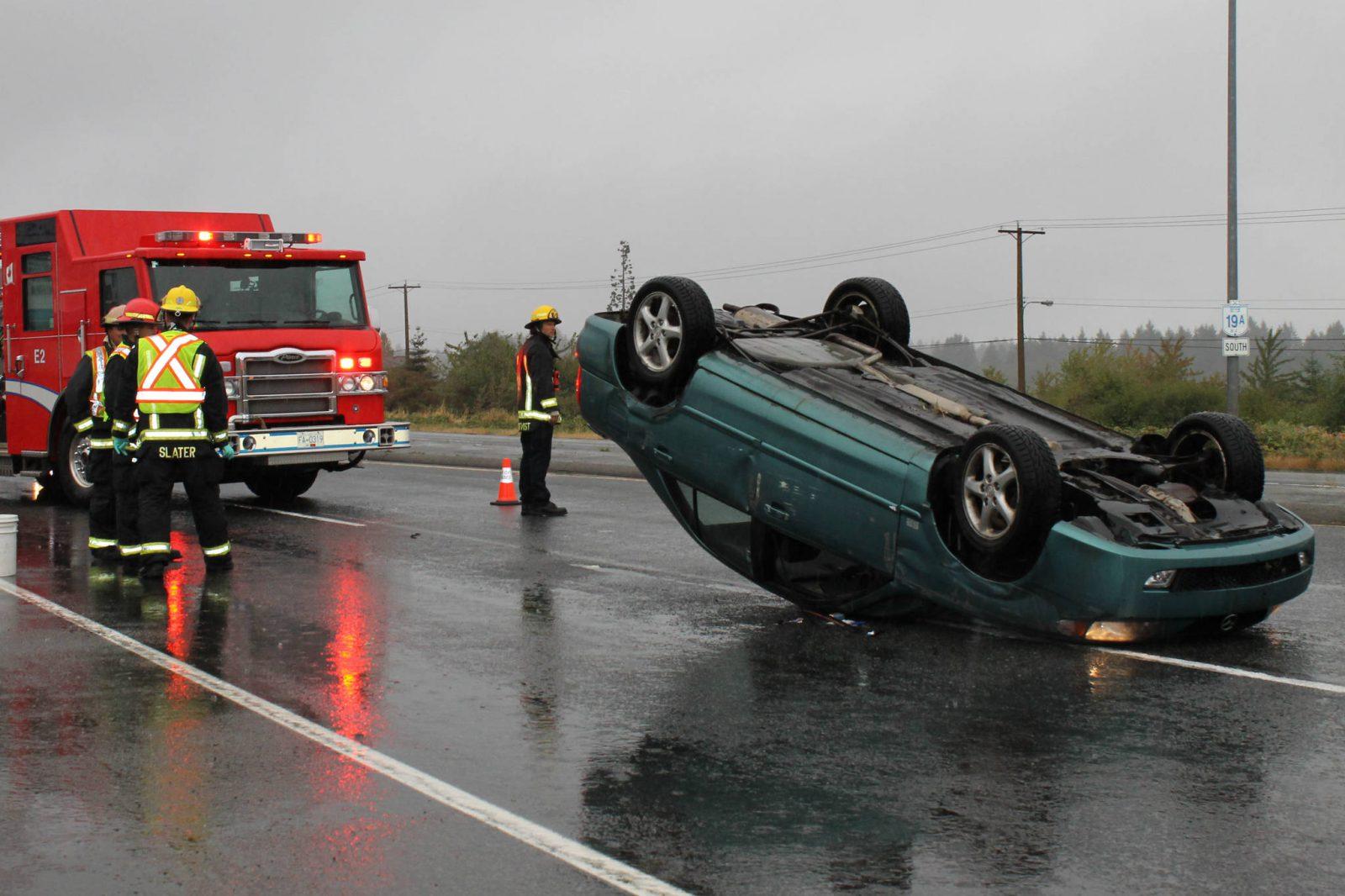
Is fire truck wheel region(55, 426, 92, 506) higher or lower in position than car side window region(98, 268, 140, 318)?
lower

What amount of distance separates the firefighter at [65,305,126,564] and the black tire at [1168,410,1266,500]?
282 inches

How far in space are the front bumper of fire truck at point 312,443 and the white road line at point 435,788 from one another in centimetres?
623

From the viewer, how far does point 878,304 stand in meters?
9.84

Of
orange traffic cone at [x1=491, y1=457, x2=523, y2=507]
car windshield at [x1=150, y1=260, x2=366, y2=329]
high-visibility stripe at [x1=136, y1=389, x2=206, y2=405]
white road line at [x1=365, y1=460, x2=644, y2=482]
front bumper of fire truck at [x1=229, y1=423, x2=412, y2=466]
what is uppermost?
car windshield at [x1=150, y1=260, x2=366, y2=329]

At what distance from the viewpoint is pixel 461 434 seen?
38719mm

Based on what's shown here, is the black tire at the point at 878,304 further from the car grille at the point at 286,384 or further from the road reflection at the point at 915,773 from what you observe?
the car grille at the point at 286,384

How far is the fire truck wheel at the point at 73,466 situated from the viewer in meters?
15.2

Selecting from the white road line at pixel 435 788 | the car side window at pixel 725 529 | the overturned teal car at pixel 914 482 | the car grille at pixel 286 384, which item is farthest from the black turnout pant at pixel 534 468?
the white road line at pixel 435 788

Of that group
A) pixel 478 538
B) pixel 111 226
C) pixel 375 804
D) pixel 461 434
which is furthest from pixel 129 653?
pixel 461 434

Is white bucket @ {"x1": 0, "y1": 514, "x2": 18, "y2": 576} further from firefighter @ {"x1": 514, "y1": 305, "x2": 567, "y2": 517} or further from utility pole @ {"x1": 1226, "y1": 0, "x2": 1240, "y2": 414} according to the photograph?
utility pole @ {"x1": 1226, "y1": 0, "x2": 1240, "y2": 414}

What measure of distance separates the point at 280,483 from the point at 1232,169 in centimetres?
1669

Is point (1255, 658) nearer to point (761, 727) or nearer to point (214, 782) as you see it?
point (761, 727)

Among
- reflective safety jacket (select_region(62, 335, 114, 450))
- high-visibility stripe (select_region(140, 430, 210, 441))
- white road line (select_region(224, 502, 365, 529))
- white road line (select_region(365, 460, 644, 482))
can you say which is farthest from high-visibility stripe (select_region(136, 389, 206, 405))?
white road line (select_region(365, 460, 644, 482))

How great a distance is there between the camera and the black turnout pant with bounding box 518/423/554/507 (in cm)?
1438
